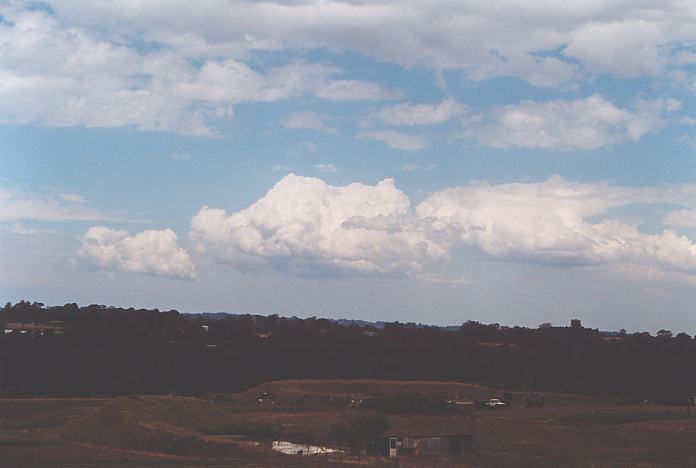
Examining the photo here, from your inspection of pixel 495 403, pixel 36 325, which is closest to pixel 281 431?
pixel 495 403

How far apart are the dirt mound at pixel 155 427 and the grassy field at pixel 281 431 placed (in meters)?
0.10

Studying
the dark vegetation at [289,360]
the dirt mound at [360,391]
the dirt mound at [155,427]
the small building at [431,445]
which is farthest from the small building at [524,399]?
the small building at [431,445]

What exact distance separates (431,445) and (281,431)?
1346 centimetres

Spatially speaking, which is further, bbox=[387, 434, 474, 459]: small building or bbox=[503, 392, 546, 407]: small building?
bbox=[503, 392, 546, 407]: small building

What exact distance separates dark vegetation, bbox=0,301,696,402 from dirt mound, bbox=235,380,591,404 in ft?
31.3

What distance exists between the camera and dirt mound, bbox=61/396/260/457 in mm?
60438

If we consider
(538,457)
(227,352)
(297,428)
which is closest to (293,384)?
(227,352)

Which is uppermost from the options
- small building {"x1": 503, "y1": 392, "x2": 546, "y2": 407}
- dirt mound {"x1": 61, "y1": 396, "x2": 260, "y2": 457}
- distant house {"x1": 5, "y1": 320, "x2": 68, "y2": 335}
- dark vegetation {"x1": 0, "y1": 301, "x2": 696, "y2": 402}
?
distant house {"x1": 5, "y1": 320, "x2": 68, "y2": 335}

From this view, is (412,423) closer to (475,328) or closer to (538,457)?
(538,457)

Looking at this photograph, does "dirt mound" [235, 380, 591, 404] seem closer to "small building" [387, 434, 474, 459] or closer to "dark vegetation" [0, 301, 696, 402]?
"dark vegetation" [0, 301, 696, 402]

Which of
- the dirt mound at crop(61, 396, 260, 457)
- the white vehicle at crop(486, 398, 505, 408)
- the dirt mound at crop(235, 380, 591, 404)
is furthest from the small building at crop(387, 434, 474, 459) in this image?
the white vehicle at crop(486, 398, 505, 408)

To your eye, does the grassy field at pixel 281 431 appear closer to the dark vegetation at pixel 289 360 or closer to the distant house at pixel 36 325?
the dark vegetation at pixel 289 360

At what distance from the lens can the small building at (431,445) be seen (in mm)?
62000

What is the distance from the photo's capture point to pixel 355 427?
6319 centimetres
